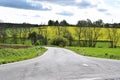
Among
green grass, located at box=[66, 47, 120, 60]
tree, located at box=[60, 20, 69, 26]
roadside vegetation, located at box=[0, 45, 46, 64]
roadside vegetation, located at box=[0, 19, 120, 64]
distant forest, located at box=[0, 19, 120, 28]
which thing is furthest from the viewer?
tree, located at box=[60, 20, 69, 26]

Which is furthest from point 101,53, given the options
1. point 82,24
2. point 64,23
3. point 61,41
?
point 64,23

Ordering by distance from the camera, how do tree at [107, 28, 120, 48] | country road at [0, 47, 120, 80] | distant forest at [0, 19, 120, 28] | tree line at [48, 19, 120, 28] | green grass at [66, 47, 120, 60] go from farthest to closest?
1. tree line at [48, 19, 120, 28]
2. distant forest at [0, 19, 120, 28]
3. tree at [107, 28, 120, 48]
4. green grass at [66, 47, 120, 60]
5. country road at [0, 47, 120, 80]

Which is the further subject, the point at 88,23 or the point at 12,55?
the point at 88,23

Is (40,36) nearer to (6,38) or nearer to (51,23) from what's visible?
(6,38)

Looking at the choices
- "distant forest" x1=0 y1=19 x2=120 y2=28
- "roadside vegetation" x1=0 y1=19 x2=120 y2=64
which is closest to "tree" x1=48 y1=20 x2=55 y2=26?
"distant forest" x1=0 y1=19 x2=120 y2=28

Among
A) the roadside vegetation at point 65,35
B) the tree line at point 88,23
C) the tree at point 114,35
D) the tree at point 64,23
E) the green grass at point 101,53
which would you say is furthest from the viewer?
the tree at point 64,23

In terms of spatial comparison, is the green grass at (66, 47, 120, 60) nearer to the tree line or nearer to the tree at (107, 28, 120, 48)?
the tree at (107, 28, 120, 48)

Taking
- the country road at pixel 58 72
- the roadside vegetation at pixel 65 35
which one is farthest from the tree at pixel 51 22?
the country road at pixel 58 72

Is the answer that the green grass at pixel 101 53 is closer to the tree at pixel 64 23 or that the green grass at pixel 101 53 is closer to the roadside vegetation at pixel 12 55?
the roadside vegetation at pixel 12 55

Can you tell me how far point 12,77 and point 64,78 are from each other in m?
2.33

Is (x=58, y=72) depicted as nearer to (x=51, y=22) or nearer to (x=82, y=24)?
(x=82, y=24)

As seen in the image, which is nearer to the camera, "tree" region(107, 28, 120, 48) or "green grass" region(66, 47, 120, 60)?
"green grass" region(66, 47, 120, 60)

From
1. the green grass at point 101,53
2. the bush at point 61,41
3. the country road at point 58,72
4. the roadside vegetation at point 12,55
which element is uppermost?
the country road at point 58,72

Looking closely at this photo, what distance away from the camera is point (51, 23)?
166625 mm
